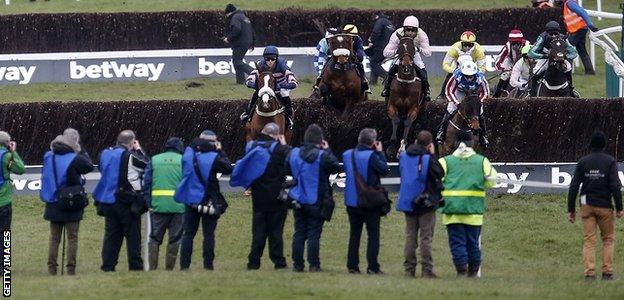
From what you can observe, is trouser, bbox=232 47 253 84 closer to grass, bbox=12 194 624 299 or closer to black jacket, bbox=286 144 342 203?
grass, bbox=12 194 624 299

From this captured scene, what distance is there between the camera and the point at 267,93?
22172 mm

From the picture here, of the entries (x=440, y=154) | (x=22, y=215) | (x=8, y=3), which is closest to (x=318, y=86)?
(x=440, y=154)

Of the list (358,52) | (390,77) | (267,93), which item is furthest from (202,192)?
(358,52)

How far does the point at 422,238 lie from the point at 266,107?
5.98 metres

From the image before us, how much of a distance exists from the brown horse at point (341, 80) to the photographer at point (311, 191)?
669 centimetres

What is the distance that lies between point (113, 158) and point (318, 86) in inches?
289

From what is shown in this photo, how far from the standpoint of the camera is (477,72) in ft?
72.7

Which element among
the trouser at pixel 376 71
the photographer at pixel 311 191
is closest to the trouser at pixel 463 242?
the photographer at pixel 311 191

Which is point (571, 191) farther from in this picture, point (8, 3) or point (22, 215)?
point (8, 3)

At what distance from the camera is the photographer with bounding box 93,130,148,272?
1708cm

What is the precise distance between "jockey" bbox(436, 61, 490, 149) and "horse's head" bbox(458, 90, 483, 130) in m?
0.14

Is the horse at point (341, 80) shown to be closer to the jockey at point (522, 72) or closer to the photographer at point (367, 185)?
the jockey at point (522, 72)

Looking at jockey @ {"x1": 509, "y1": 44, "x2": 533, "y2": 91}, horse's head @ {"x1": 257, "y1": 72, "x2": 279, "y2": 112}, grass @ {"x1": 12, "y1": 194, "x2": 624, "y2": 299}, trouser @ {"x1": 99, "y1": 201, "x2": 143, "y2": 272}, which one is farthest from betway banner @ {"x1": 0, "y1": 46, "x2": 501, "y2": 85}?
trouser @ {"x1": 99, "y1": 201, "x2": 143, "y2": 272}

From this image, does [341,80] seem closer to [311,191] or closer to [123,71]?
[311,191]
